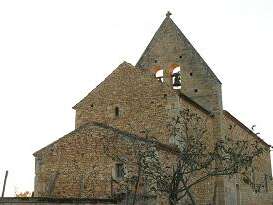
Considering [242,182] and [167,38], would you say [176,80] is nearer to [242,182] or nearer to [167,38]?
[167,38]

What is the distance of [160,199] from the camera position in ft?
51.4

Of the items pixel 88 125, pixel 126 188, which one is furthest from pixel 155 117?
pixel 126 188

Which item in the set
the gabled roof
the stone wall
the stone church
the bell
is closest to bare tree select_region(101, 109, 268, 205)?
the stone church

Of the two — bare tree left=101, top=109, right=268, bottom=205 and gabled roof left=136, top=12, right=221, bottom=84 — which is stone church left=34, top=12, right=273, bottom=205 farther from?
bare tree left=101, top=109, right=268, bottom=205

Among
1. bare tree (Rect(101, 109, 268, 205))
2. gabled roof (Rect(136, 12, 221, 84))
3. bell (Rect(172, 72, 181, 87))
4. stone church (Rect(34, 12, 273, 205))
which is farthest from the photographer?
gabled roof (Rect(136, 12, 221, 84))

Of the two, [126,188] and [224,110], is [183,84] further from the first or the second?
[126,188]

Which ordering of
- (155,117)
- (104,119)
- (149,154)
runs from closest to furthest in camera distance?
(149,154), (155,117), (104,119)

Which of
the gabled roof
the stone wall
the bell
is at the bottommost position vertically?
the stone wall

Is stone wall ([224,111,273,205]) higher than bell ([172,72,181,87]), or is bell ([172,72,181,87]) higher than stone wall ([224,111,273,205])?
bell ([172,72,181,87])

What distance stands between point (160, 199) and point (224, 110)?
9111 mm

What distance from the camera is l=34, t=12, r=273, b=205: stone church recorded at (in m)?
16.5

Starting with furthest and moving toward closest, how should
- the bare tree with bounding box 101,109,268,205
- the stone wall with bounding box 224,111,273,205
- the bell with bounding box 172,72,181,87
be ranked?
the stone wall with bounding box 224,111,273,205, the bell with bounding box 172,72,181,87, the bare tree with bounding box 101,109,268,205

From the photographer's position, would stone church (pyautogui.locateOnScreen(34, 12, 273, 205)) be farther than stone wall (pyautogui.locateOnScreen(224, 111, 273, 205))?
No

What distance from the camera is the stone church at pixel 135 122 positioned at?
1652 centimetres
